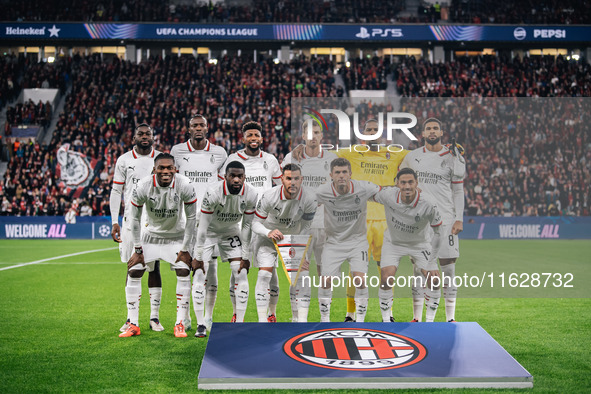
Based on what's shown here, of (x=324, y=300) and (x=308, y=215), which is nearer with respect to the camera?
(x=308, y=215)

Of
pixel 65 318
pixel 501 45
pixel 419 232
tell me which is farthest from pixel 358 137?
pixel 501 45

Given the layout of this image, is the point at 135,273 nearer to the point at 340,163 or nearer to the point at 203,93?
the point at 340,163

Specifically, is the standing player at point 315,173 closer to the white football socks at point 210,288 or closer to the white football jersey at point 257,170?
the white football jersey at point 257,170

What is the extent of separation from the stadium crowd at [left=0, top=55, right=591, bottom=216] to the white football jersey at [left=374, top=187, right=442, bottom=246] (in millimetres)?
17214

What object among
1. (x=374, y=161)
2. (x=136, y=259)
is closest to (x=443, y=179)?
(x=374, y=161)

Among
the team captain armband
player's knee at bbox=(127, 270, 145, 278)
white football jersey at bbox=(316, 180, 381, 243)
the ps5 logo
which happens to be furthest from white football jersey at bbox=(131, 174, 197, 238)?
the ps5 logo

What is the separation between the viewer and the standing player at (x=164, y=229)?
260 inches

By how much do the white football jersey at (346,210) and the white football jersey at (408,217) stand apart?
0.57 ft

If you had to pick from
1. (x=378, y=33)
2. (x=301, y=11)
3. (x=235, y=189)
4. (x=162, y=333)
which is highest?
(x=301, y=11)

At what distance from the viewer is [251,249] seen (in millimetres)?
7051

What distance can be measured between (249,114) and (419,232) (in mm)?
22017

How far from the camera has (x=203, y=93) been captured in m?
29.6

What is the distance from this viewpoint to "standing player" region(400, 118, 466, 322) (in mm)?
6445

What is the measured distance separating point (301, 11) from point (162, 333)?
31.6m
